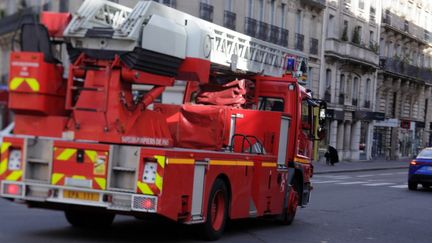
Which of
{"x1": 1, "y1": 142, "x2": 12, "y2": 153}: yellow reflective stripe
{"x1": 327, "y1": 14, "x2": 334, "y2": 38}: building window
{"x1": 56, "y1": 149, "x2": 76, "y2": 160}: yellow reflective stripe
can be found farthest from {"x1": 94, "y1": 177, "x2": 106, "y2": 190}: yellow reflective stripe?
{"x1": 327, "y1": 14, "x2": 334, "y2": 38}: building window

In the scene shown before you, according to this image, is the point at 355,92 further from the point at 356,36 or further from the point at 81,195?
the point at 81,195

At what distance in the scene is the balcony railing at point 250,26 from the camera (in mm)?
37562

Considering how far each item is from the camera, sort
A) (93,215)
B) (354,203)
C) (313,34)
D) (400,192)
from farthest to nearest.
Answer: (313,34) < (400,192) < (354,203) < (93,215)

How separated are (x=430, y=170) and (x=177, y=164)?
16.8 meters

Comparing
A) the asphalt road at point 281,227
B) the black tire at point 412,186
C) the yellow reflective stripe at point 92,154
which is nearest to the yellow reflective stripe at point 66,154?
the yellow reflective stripe at point 92,154

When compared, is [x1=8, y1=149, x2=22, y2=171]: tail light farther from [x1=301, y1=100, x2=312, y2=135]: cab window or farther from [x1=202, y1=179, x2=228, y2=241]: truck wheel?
[x1=301, y1=100, x2=312, y2=135]: cab window

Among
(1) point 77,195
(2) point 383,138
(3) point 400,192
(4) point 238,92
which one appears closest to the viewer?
(1) point 77,195

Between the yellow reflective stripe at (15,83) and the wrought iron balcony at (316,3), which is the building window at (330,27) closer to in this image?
the wrought iron balcony at (316,3)

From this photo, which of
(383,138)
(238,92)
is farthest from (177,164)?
(383,138)

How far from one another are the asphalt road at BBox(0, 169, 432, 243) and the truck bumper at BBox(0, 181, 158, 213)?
0.86m

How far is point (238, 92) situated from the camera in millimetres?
12172

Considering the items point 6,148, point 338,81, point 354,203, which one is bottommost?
point 354,203

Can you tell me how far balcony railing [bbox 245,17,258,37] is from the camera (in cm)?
3756

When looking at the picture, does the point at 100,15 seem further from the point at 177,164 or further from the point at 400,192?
the point at 400,192
